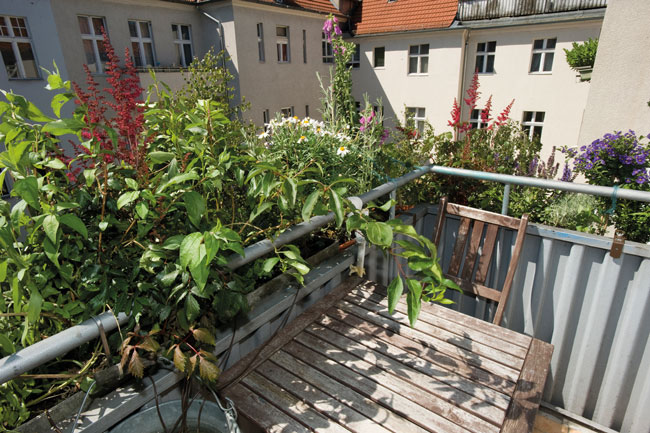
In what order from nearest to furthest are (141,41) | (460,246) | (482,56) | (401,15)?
(460,246) → (141,41) → (482,56) → (401,15)

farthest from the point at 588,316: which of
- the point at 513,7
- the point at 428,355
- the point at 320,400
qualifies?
the point at 513,7

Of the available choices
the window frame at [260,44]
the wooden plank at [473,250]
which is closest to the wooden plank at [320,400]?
the wooden plank at [473,250]

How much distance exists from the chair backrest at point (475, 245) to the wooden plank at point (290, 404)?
1484 millimetres

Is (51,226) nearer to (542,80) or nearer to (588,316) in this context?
(588,316)

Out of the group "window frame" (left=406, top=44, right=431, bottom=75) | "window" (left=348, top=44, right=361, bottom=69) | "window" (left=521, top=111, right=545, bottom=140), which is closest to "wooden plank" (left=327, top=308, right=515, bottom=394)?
"window" (left=521, top=111, right=545, bottom=140)

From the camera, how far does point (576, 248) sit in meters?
2.34

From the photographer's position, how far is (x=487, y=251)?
258 centimetres

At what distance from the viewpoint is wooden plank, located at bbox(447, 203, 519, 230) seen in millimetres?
2480

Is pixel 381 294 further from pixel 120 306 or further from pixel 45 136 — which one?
pixel 45 136

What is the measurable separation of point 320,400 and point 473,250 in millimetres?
1609

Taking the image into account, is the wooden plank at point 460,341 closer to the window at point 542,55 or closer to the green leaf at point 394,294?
the green leaf at point 394,294

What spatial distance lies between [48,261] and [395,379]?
52.8 inches

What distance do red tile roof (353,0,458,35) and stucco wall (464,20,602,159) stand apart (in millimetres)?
1481

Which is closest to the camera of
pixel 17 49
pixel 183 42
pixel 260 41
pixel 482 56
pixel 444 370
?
pixel 444 370
